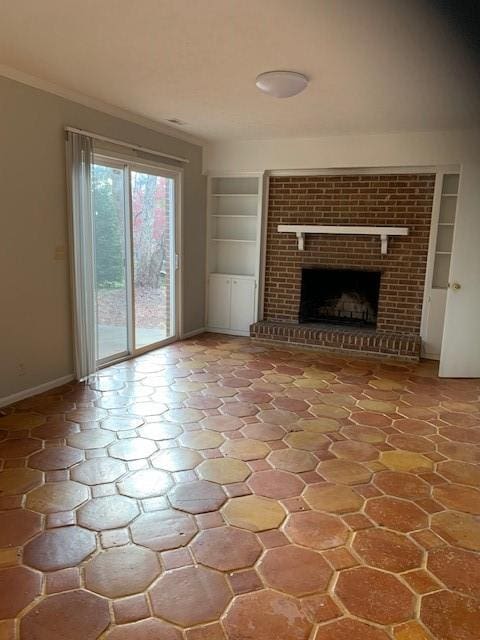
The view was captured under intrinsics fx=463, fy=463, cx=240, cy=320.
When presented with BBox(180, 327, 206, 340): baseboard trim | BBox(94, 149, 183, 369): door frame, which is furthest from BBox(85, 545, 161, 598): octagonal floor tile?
BBox(180, 327, 206, 340): baseboard trim

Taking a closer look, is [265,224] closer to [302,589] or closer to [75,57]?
[75,57]

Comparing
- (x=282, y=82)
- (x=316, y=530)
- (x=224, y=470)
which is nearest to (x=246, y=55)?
(x=282, y=82)

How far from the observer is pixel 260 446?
3.05m

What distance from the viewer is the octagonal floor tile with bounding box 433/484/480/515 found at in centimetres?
244

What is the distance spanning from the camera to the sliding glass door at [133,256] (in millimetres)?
4441

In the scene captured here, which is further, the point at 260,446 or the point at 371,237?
the point at 371,237

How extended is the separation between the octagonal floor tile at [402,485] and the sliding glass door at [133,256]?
2.85 m

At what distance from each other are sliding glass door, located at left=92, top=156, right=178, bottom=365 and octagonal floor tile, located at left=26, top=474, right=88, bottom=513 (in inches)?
80.0

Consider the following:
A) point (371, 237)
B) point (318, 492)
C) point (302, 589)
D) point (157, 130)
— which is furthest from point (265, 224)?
point (302, 589)

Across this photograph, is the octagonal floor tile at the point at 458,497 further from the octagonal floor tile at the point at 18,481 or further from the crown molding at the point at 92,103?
the crown molding at the point at 92,103

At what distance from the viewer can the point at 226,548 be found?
2.07 metres

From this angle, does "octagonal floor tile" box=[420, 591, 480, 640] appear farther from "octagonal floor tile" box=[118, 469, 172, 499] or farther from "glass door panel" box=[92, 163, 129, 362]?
"glass door panel" box=[92, 163, 129, 362]

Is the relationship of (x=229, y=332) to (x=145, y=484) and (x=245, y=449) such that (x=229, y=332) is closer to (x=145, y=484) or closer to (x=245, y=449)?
(x=245, y=449)

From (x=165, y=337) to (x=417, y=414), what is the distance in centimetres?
308
